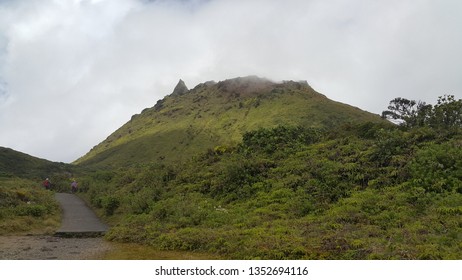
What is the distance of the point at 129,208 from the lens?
74.7 feet

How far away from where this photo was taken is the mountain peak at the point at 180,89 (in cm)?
15400

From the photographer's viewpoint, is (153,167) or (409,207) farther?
(153,167)

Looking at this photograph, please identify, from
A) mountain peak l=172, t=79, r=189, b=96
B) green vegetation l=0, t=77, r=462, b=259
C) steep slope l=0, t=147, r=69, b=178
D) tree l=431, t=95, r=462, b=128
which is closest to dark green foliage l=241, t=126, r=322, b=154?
green vegetation l=0, t=77, r=462, b=259

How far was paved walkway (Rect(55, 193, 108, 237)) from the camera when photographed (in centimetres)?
1867

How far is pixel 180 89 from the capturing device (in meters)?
157

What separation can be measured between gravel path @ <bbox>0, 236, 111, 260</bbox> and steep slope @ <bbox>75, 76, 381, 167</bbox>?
197 feet

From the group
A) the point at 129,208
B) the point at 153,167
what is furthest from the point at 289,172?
the point at 153,167

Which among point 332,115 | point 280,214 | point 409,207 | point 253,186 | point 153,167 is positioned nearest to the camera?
point 409,207

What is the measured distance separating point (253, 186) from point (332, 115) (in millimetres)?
65416

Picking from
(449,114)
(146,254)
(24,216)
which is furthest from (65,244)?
(449,114)

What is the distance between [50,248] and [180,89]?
145m

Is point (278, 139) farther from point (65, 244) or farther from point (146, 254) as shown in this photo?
point (65, 244)

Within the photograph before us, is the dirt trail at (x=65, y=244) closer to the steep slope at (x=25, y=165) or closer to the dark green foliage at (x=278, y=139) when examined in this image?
the dark green foliage at (x=278, y=139)
